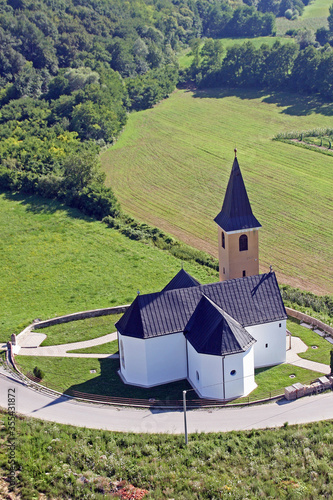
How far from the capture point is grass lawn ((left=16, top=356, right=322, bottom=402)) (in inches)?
1633

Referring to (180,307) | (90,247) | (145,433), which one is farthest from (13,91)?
(145,433)

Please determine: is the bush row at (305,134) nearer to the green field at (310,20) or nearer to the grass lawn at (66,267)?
the grass lawn at (66,267)

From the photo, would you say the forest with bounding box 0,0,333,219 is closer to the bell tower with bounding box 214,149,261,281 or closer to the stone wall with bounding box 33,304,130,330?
the stone wall with bounding box 33,304,130,330

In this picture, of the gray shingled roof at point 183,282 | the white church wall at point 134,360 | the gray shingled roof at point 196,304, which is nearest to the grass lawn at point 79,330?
the gray shingled roof at point 196,304

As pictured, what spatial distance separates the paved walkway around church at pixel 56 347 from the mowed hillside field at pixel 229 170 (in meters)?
21.4

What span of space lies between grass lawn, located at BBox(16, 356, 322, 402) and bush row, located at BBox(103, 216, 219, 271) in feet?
68.0

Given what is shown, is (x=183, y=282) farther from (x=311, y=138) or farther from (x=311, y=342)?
(x=311, y=138)

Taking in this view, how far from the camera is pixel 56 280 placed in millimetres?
60969

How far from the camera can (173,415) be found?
3888 centimetres

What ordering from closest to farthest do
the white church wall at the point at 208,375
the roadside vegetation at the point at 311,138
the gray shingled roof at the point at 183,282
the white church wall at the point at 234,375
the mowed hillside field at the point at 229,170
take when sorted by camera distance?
1. the white church wall at the point at 234,375
2. the white church wall at the point at 208,375
3. the gray shingled roof at the point at 183,282
4. the mowed hillside field at the point at 229,170
5. the roadside vegetation at the point at 311,138

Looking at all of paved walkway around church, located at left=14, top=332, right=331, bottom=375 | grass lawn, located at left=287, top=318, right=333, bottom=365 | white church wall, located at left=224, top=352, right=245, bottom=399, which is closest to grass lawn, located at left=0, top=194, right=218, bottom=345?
paved walkway around church, located at left=14, top=332, right=331, bottom=375

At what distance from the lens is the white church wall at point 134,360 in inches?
1650

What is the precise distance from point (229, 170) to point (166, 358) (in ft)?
175

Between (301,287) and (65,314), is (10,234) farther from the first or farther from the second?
(301,287)
